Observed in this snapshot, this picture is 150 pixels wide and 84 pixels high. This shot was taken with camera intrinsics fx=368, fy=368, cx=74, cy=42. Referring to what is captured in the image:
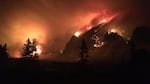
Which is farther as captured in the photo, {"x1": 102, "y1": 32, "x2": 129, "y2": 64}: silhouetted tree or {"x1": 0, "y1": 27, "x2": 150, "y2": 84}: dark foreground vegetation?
{"x1": 102, "y1": 32, "x2": 129, "y2": 64}: silhouetted tree

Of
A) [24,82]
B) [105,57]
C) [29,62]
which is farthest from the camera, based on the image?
[105,57]

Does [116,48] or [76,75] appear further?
[116,48]

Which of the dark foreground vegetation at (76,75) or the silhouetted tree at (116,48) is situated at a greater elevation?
the silhouetted tree at (116,48)

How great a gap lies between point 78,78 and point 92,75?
6564 millimetres

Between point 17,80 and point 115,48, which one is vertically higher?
point 115,48

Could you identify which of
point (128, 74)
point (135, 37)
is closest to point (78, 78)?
point (128, 74)

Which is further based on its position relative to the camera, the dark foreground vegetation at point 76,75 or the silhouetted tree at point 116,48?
the silhouetted tree at point 116,48

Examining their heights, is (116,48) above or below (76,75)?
above

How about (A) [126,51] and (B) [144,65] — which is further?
(A) [126,51]

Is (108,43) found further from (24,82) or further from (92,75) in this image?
(24,82)

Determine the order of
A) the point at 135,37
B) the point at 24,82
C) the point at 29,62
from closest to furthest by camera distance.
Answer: the point at 24,82 < the point at 29,62 < the point at 135,37

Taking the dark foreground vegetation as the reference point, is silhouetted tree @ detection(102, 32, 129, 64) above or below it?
above

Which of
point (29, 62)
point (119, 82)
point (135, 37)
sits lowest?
point (119, 82)

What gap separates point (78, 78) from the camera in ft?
344
